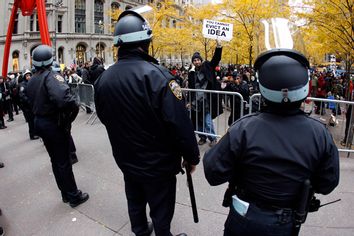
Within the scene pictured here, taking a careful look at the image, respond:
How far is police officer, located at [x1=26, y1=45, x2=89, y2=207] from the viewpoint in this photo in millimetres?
3326

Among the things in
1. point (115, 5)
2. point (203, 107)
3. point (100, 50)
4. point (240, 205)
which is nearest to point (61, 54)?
point (100, 50)

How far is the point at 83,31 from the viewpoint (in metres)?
52.3

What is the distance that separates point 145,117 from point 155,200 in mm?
788

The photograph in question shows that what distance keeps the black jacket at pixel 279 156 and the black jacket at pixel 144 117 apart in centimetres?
59

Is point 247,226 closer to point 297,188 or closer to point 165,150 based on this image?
point 297,188

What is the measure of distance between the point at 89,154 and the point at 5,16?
52.9 meters

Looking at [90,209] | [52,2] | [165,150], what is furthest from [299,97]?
[52,2]

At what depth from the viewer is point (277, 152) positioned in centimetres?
158

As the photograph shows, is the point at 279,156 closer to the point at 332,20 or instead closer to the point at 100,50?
the point at 332,20

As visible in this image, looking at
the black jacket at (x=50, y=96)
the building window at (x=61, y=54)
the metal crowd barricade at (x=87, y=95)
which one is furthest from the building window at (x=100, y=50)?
the black jacket at (x=50, y=96)

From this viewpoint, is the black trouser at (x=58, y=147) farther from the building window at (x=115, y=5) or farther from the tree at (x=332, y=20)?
the building window at (x=115, y=5)

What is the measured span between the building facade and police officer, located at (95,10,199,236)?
47041 mm

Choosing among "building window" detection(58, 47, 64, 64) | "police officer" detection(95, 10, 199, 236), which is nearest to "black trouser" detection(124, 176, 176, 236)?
"police officer" detection(95, 10, 199, 236)

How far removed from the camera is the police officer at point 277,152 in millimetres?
1578
